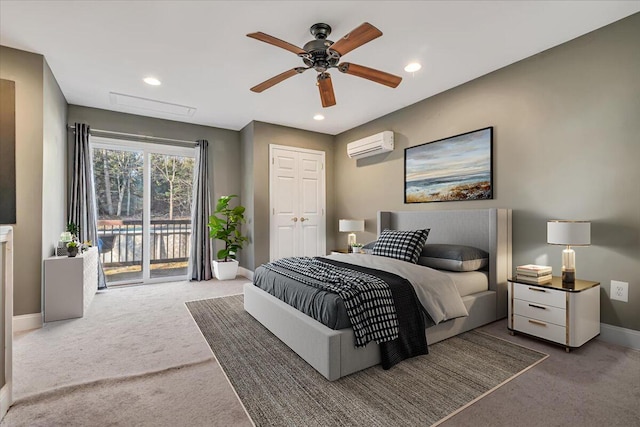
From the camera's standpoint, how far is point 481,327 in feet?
9.56

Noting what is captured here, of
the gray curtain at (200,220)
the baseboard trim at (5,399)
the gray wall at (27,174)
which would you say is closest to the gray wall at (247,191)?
the gray curtain at (200,220)

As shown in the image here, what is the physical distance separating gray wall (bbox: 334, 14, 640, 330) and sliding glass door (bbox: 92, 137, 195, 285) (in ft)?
14.3

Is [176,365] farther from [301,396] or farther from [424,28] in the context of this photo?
[424,28]

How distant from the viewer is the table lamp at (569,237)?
94.3 inches

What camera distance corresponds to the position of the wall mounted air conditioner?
4539 mm

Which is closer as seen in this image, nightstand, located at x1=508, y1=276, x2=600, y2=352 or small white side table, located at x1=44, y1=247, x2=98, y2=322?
nightstand, located at x1=508, y1=276, x2=600, y2=352

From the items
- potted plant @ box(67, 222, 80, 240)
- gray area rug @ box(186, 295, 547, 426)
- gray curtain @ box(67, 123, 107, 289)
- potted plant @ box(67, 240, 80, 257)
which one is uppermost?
gray curtain @ box(67, 123, 107, 289)

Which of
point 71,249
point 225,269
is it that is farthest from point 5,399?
point 225,269

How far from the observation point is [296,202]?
547 cm

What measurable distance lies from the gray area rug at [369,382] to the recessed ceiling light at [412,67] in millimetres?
2693

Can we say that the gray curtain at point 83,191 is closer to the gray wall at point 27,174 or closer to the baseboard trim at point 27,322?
the gray wall at point 27,174

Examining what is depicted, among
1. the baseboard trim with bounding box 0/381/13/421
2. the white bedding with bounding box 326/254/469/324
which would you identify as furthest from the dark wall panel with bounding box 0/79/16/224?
the white bedding with bounding box 326/254/469/324

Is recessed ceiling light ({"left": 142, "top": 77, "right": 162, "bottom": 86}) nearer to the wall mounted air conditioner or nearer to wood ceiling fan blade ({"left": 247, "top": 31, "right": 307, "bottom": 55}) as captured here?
wood ceiling fan blade ({"left": 247, "top": 31, "right": 307, "bottom": 55})

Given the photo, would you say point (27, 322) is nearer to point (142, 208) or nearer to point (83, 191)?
point (83, 191)
